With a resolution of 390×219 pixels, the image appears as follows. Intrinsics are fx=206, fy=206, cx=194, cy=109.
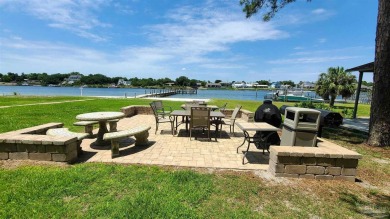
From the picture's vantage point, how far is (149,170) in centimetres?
371

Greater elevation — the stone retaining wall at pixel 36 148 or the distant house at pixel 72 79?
the distant house at pixel 72 79

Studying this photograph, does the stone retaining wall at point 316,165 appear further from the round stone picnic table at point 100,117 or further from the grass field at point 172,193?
the round stone picnic table at point 100,117

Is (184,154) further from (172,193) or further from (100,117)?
(100,117)

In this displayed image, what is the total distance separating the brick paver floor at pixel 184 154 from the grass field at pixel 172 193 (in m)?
0.35

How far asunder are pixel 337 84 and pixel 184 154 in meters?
26.7

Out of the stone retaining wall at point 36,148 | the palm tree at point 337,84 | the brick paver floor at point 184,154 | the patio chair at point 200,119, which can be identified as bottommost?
the brick paver floor at point 184,154

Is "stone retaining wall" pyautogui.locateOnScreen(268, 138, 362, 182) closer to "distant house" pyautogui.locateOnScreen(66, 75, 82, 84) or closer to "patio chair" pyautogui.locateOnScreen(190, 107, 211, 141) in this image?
"patio chair" pyautogui.locateOnScreen(190, 107, 211, 141)

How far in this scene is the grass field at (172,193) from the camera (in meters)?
2.53

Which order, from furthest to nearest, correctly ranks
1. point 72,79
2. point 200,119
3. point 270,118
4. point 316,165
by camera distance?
point 72,79, point 200,119, point 270,118, point 316,165

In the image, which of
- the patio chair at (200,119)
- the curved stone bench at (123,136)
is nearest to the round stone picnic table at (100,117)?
the curved stone bench at (123,136)

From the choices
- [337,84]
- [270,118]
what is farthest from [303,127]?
[337,84]

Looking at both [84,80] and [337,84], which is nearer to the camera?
[337,84]

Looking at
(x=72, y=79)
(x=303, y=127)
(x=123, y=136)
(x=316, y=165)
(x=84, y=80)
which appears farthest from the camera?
(x=72, y=79)

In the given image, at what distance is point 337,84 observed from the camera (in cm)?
2466
